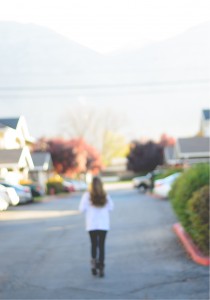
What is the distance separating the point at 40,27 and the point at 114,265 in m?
8.19

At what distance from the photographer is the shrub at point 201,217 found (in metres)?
10.2

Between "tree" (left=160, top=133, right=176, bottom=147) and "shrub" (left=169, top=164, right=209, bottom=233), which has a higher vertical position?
"shrub" (left=169, top=164, right=209, bottom=233)

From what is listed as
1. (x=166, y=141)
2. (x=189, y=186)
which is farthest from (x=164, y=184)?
(x=166, y=141)

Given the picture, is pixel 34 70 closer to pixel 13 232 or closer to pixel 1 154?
pixel 1 154

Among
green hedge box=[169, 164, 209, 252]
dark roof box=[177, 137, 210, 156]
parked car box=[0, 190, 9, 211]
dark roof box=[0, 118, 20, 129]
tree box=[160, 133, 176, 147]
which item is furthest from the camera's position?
tree box=[160, 133, 176, 147]

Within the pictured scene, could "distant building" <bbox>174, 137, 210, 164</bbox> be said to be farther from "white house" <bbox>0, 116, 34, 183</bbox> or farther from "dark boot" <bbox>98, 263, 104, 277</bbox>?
"white house" <bbox>0, 116, 34, 183</bbox>

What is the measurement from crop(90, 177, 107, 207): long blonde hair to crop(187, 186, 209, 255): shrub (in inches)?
78.5

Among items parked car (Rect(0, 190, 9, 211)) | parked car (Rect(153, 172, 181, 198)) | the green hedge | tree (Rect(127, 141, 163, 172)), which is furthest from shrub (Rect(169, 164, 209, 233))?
tree (Rect(127, 141, 163, 172))

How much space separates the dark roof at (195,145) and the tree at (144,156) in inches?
1418

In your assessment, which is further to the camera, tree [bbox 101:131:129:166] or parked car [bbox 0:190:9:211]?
tree [bbox 101:131:129:166]

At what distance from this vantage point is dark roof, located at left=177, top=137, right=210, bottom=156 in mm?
25241

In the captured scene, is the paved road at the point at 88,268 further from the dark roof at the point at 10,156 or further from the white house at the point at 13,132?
the dark roof at the point at 10,156

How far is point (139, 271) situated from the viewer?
970 cm

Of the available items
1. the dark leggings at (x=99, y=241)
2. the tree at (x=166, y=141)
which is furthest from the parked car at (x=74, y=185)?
the dark leggings at (x=99, y=241)
